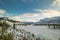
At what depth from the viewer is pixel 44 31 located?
1619 mm

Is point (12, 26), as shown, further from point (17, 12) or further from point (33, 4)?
point (33, 4)

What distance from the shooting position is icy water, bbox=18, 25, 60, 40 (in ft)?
5.19

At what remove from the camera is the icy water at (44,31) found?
1581mm

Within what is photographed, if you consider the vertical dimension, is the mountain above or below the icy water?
above

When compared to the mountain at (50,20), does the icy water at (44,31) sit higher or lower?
lower

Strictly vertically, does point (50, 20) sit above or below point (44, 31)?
above

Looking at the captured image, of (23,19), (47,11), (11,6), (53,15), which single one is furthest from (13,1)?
(53,15)

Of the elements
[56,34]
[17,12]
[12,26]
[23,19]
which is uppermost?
[17,12]

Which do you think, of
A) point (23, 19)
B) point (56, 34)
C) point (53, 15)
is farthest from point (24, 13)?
point (56, 34)

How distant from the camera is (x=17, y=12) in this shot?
1666 mm

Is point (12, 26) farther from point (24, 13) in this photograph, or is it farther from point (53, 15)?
point (53, 15)

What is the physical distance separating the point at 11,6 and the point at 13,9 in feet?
0.19

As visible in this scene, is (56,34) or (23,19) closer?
(56,34)

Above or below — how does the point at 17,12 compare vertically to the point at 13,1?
below
